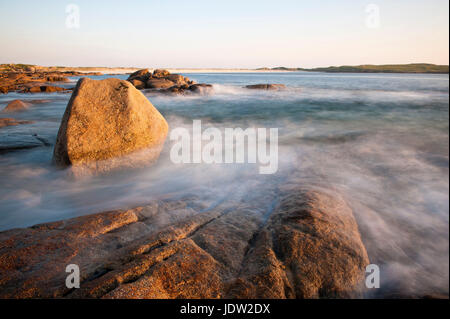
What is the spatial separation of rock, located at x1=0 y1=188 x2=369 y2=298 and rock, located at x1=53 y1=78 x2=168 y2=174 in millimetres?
1855

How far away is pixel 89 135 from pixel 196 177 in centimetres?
193

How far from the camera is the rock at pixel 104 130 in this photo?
4.03 m

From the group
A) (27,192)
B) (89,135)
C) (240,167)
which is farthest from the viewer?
(240,167)

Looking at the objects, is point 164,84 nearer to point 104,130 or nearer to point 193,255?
point 104,130

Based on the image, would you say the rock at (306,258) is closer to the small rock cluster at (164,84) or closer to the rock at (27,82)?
the small rock cluster at (164,84)

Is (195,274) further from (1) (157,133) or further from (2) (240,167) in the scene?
(1) (157,133)

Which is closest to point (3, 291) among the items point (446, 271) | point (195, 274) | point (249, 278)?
point (195, 274)

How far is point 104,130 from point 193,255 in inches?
125

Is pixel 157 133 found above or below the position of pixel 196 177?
above

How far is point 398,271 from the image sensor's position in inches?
83.4

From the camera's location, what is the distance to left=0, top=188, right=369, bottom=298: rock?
5.31ft

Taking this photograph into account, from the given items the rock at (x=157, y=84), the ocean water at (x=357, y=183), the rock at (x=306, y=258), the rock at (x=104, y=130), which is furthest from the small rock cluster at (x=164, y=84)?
the rock at (x=306, y=258)

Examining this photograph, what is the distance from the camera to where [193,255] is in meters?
1.88

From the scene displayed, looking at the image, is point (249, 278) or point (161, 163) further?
point (161, 163)
